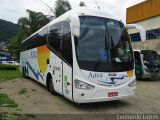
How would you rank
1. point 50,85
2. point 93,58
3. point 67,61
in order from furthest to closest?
1. point 50,85
2. point 67,61
3. point 93,58

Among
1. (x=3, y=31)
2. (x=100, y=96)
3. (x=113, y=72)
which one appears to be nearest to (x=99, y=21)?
(x=113, y=72)

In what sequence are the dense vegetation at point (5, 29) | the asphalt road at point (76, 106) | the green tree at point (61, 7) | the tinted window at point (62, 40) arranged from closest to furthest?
the asphalt road at point (76, 106) < the tinted window at point (62, 40) < the green tree at point (61, 7) < the dense vegetation at point (5, 29)

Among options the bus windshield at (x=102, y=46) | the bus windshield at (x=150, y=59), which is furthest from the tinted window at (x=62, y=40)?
the bus windshield at (x=150, y=59)

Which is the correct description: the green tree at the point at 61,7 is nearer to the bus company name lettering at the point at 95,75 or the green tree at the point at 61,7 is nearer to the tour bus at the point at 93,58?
the tour bus at the point at 93,58

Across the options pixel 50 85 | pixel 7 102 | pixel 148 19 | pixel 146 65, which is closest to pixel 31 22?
pixel 148 19

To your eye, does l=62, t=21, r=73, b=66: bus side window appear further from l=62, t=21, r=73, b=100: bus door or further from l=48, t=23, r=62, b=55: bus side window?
l=48, t=23, r=62, b=55: bus side window

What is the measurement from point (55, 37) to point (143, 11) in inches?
849

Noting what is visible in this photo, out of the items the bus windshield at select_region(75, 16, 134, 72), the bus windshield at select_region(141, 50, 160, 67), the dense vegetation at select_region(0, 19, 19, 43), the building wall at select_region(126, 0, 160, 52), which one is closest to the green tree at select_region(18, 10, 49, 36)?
the building wall at select_region(126, 0, 160, 52)

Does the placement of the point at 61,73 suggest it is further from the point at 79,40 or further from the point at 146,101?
the point at 146,101

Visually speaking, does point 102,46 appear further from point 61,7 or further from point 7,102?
point 61,7

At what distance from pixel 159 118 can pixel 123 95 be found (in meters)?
1.62

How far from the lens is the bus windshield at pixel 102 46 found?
905 centimetres

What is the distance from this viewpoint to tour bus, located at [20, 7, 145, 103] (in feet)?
29.1

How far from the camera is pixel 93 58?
9062 mm
